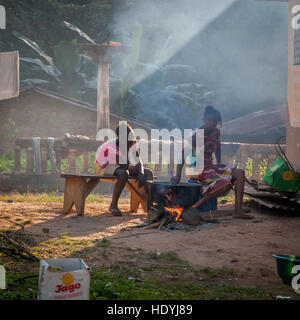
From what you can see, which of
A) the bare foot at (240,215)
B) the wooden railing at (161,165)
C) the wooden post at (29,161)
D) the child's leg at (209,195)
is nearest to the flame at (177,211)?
the child's leg at (209,195)

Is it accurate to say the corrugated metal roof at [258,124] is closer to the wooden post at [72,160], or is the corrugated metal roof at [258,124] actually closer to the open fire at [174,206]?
the wooden post at [72,160]

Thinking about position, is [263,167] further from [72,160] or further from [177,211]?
[177,211]

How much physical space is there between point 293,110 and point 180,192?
3271mm

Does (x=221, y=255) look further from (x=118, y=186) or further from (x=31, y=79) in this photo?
(x=31, y=79)

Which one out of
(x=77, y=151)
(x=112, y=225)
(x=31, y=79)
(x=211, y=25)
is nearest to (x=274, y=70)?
(x=211, y=25)

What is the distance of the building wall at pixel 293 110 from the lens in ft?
26.2

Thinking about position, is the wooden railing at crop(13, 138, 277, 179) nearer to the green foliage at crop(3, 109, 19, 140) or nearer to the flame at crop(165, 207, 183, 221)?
the flame at crop(165, 207, 183, 221)

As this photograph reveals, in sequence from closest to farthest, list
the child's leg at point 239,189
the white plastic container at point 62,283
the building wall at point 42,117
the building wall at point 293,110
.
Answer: the white plastic container at point 62,283
the child's leg at point 239,189
the building wall at point 293,110
the building wall at point 42,117

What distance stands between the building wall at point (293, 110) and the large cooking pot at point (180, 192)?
2.59 m

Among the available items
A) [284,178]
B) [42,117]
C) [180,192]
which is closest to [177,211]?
[180,192]

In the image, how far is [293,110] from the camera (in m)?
8.14

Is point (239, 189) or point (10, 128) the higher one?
point (10, 128)
